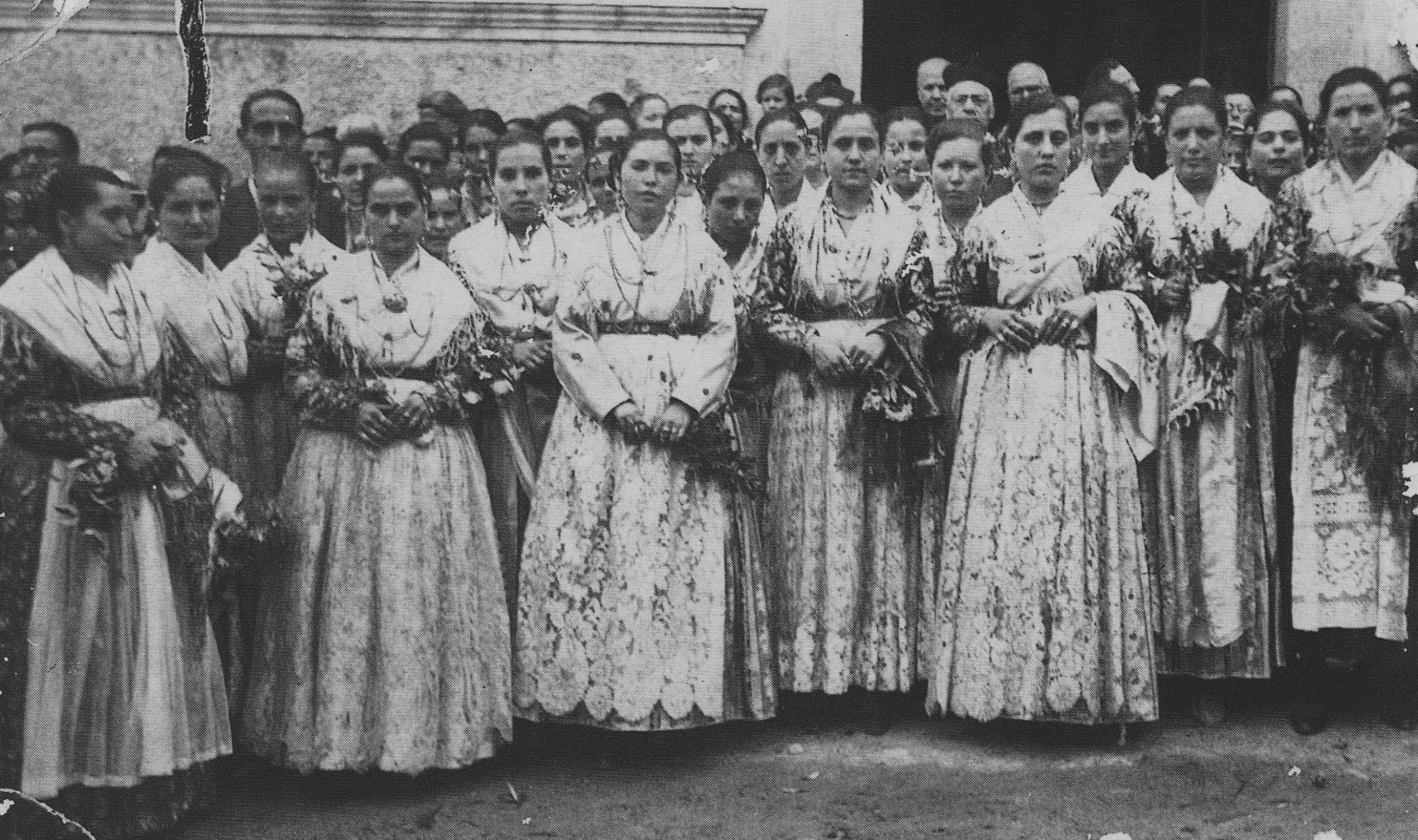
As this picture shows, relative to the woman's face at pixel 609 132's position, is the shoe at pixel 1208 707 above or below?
below

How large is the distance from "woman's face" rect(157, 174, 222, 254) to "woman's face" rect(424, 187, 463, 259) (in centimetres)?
78

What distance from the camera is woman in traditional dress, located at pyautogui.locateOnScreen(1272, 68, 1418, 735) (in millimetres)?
5074

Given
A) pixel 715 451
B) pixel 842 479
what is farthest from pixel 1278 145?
pixel 715 451

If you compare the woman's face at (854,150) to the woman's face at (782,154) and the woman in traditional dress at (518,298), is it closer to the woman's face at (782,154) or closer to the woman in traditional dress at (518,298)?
the woman's face at (782,154)

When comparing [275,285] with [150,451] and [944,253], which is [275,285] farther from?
[944,253]

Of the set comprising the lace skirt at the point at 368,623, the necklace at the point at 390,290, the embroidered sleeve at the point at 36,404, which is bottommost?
the lace skirt at the point at 368,623

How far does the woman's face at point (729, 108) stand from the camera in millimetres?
6309

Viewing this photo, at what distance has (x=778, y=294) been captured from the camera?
5.18 m

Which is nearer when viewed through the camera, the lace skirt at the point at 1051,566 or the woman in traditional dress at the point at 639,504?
the woman in traditional dress at the point at 639,504

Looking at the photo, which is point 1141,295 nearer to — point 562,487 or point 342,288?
point 562,487

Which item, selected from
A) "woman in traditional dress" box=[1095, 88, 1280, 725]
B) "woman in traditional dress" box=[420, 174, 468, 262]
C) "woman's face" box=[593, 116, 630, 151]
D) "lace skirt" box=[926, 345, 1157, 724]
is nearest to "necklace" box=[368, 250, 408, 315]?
"woman in traditional dress" box=[420, 174, 468, 262]

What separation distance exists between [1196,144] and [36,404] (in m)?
3.79

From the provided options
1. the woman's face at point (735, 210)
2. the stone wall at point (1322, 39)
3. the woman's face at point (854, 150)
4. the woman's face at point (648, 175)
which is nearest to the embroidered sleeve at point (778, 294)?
the woman's face at point (735, 210)

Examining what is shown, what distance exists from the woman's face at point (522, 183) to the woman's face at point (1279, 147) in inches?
102
